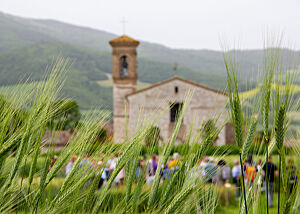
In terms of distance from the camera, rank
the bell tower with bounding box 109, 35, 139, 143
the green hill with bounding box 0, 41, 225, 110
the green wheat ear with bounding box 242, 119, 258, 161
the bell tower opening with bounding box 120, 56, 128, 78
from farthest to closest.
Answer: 1. the green hill with bounding box 0, 41, 225, 110
2. the bell tower opening with bounding box 120, 56, 128, 78
3. the bell tower with bounding box 109, 35, 139, 143
4. the green wheat ear with bounding box 242, 119, 258, 161

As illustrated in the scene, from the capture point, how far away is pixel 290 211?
1.31 meters

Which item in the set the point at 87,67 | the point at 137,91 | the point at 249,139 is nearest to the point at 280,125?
the point at 249,139

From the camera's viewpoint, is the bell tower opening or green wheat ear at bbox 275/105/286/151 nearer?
green wheat ear at bbox 275/105/286/151

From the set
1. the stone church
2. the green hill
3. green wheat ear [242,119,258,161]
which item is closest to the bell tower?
the stone church

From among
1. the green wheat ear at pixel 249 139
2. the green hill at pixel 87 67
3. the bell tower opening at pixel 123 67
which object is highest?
the green hill at pixel 87 67

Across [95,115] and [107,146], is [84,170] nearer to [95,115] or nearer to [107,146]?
[107,146]

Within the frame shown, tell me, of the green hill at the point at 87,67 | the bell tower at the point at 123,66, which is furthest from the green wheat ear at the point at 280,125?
the green hill at the point at 87,67

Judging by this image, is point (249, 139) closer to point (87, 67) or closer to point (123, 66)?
point (123, 66)

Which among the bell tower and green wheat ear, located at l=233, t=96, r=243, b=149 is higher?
the bell tower

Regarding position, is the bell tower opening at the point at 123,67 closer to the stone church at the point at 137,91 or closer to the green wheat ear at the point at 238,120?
the stone church at the point at 137,91

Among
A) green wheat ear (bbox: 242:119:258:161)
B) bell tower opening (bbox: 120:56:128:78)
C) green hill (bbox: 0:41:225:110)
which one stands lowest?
green wheat ear (bbox: 242:119:258:161)

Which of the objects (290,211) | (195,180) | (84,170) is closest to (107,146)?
(84,170)

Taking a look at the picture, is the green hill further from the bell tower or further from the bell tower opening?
the bell tower opening

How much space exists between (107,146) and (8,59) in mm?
136950
